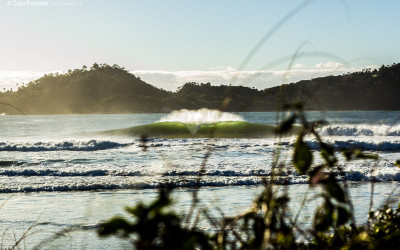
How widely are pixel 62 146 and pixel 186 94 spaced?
24.5 meters

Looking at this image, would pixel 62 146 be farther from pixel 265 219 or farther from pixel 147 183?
pixel 265 219

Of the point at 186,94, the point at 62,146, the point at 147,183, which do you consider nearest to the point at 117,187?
the point at 147,183

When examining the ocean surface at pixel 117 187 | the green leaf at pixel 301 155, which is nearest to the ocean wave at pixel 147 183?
the ocean surface at pixel 117 187

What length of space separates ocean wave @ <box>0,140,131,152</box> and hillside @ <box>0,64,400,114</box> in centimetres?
259

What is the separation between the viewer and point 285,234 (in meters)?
1.49

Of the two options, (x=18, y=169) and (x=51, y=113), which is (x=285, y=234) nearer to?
(x=18, y=169)

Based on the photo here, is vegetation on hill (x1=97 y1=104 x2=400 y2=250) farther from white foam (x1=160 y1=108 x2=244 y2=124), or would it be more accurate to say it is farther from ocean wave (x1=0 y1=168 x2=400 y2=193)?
white foam (x1=160 y1=108 x2=244 y2=124)

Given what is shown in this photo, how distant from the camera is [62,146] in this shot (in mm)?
27250

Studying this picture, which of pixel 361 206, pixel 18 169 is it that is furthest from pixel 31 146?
pixel 361 206

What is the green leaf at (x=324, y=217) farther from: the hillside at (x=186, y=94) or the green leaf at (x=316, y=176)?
the hillside at (x=186, y=94)

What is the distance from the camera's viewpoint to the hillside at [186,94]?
5.81 ft

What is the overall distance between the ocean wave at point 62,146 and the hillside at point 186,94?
2.59 metres

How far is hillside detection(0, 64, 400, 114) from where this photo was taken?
5.81 ft

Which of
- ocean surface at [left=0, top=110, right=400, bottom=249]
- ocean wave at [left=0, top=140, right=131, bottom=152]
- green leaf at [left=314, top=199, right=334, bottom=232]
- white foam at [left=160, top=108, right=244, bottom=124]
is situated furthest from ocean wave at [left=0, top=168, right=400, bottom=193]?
white foam at [left=160, top=108, right=244, bottom=124]
